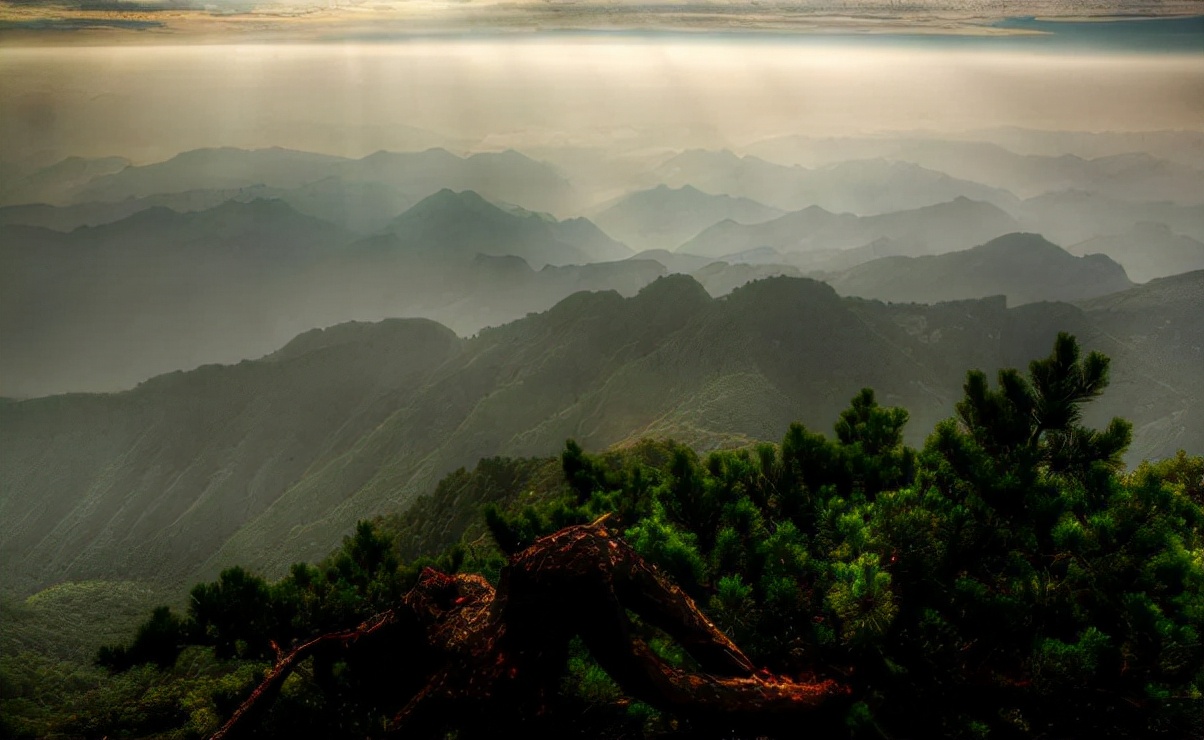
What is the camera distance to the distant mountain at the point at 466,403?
358 feet

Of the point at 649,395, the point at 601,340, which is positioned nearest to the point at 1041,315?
the point at 649,395

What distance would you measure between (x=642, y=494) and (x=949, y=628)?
11.6 ft

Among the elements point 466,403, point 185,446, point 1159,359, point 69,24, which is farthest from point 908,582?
point 185,446

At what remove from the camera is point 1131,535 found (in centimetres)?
444

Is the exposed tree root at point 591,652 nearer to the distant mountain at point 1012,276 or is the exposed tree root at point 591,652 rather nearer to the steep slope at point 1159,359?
the steep slope at point 1159,359

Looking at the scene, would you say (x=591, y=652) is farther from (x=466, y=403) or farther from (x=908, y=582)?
(x=466, y=403)

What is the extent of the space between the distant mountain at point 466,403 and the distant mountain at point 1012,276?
57.5 metres

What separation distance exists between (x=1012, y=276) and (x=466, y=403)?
15642 centimetres

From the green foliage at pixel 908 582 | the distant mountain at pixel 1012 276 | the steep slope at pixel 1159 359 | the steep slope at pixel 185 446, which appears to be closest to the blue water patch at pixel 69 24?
the green foliage at pixel 908 582

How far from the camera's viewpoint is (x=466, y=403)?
143 m

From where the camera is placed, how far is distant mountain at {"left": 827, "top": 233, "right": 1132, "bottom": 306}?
7067 inches

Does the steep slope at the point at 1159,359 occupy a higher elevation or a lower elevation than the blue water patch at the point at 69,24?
lower

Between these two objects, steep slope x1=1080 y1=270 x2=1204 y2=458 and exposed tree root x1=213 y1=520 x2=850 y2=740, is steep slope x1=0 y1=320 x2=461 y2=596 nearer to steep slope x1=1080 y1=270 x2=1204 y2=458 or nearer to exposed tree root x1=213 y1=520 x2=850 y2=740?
exposed tree root x1=213 y1=520 x2=850 y2=740

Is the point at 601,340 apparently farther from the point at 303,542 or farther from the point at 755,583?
the point at 755,583
